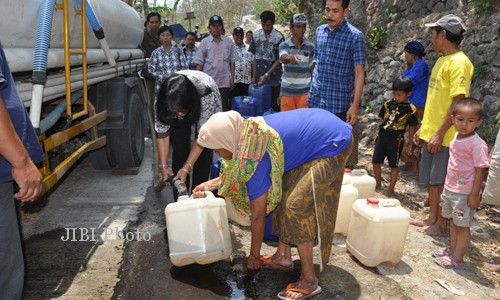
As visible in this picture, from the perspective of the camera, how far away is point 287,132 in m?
2.64

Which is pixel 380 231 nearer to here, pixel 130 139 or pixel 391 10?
pixel 130 139

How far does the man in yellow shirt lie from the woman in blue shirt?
144cm

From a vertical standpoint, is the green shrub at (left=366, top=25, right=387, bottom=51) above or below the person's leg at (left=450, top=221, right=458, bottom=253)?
above

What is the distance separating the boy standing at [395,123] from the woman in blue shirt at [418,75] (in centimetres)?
46

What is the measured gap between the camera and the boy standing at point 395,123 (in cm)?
467

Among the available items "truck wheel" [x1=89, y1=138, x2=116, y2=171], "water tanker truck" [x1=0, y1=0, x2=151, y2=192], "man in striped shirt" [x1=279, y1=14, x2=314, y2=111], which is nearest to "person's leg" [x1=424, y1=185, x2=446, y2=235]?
"man in striped shirt" [x1=279, y1=14, x2=314, y2=111]

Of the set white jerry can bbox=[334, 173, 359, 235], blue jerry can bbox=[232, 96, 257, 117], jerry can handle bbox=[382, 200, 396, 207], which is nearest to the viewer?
jerry can handle bbox=[382, 200, 396, 207]

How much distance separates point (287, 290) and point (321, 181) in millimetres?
738

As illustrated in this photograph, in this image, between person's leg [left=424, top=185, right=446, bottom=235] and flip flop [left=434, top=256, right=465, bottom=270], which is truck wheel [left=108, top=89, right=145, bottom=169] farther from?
flip flop [left=434, top=256, right=465, bottom=270]

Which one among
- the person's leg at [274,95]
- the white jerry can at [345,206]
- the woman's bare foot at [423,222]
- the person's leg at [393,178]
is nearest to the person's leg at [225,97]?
the person's leg at [274,95]

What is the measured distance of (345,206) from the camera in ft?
11.8

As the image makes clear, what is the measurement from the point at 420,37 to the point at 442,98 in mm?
4157

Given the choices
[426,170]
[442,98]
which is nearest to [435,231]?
[426,170]

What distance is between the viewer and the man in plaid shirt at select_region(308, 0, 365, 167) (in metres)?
3.97
